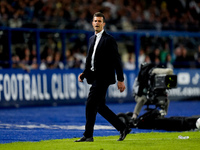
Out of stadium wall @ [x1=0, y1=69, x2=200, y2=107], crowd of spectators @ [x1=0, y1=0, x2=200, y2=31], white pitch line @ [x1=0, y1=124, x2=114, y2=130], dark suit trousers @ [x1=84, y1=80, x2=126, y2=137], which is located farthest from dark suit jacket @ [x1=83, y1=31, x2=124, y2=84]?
crowd of spectators @ [x1=0, y1=0, x2=200, y2=31]

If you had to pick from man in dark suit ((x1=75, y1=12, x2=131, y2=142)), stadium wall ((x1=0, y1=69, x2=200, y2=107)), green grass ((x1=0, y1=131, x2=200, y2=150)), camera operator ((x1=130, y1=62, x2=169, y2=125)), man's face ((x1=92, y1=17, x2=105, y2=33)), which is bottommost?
stadium wall ((x1=0, y1=69, x2=200, y2=107))

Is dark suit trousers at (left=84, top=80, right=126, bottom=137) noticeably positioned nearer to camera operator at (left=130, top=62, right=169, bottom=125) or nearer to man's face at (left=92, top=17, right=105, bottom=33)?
man's face at (left=92, top=17, right=105, bottom=33)

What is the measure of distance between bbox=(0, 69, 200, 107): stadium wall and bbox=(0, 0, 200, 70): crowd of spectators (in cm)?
48

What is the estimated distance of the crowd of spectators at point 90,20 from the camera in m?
20.8

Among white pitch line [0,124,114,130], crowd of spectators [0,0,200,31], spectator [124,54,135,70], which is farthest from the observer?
spectator [124,54,135,70]

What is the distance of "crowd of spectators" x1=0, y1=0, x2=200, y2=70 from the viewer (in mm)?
20812

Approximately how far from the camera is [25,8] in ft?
72.5

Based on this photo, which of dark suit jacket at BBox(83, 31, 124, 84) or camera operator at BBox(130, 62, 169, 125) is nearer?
dark suit jacket at BBox(83, 31, 124, 84)

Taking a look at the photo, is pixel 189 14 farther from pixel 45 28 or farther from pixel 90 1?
pixel 45 28

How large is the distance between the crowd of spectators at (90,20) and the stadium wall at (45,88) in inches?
18.8

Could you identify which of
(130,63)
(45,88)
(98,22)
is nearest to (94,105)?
(98,22)

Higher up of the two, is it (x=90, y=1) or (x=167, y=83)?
(x=90, y=1)

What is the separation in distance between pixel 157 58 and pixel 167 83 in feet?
39.5

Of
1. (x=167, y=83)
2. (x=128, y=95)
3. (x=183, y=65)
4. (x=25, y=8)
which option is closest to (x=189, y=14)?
(x=183, y=65)
